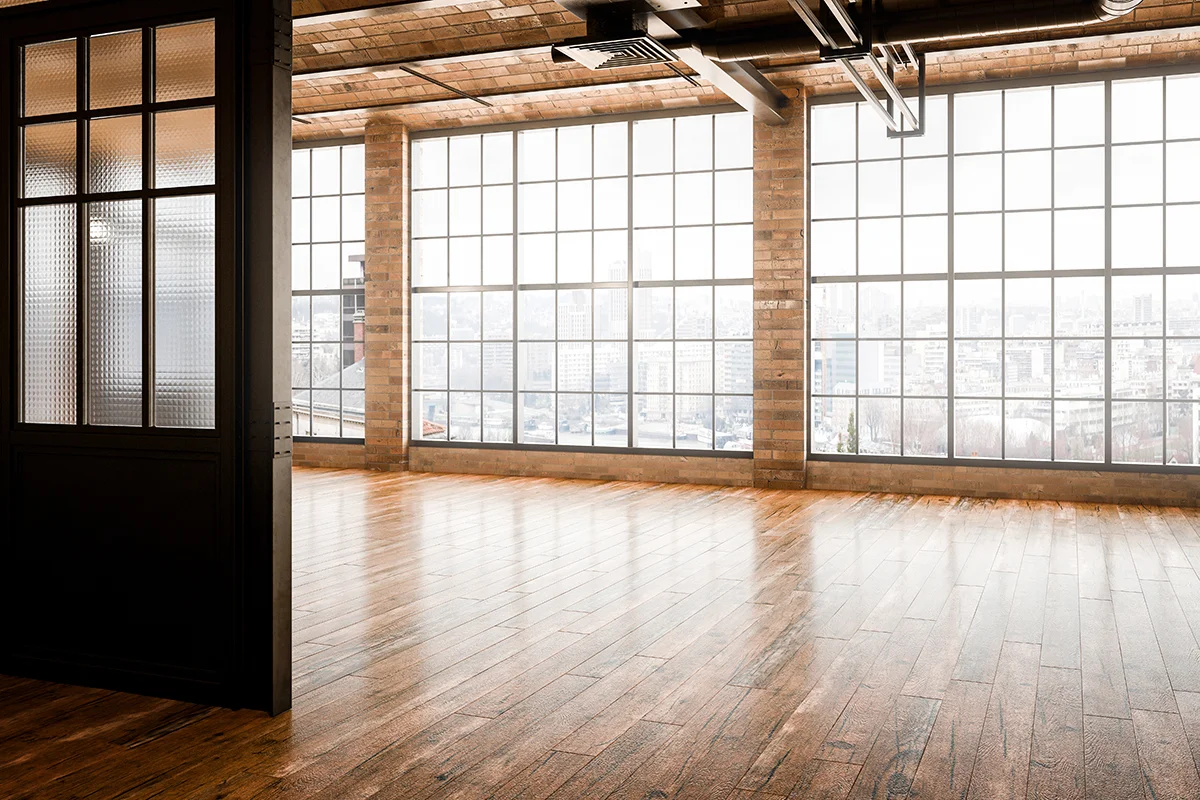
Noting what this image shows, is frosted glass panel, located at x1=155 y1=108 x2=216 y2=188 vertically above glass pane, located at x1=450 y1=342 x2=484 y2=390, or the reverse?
frosted glass panel, located at x1=155 y1=108 x2=216 y2=188

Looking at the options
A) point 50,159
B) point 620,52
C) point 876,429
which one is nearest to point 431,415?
point 876,429

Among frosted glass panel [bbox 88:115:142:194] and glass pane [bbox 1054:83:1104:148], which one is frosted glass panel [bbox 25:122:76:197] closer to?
frosted glass panel [bbox 88:115:142:194]

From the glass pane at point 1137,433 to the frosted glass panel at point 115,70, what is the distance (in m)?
7.96

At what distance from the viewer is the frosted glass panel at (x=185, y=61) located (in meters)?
→ 3.47

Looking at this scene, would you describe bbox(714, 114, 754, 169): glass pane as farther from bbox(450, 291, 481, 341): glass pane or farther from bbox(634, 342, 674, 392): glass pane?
bbox(450, 291, 481, 341): glass pane

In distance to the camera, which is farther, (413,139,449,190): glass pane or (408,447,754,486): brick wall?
(413,139,449,190): glass pane

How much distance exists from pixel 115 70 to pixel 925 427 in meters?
7.41

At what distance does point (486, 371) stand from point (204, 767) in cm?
808

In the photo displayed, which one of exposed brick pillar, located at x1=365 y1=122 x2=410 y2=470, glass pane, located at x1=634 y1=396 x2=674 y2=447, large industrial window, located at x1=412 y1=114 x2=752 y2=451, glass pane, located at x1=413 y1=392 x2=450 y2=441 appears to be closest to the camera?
large industrial window, located at x1=412 y1=114 x2=752 y2=451

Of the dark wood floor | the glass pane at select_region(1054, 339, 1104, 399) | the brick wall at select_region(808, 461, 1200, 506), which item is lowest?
the dark wood floor

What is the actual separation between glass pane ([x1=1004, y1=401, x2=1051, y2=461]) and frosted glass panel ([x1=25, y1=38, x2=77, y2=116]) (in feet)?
25.3

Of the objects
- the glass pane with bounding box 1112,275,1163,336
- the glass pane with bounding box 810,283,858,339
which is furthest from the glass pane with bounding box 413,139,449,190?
the glass pane with bounding box 1112,275,1163,336

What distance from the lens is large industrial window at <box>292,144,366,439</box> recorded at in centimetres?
1143

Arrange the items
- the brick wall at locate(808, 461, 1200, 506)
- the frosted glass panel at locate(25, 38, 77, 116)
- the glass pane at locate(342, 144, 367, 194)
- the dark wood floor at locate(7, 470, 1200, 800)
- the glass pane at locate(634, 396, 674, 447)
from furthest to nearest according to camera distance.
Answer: the glass pane at locate(342, 144, 367, 194) < the glass pane at locate(634, 396, 674, 447) < the brick wall at locate(808, 461, 1200, 506) < the frosted glass panel at locate(25, 38, 77, 116) < the dark wood floor at locate(7, 470, 1200, 800)
